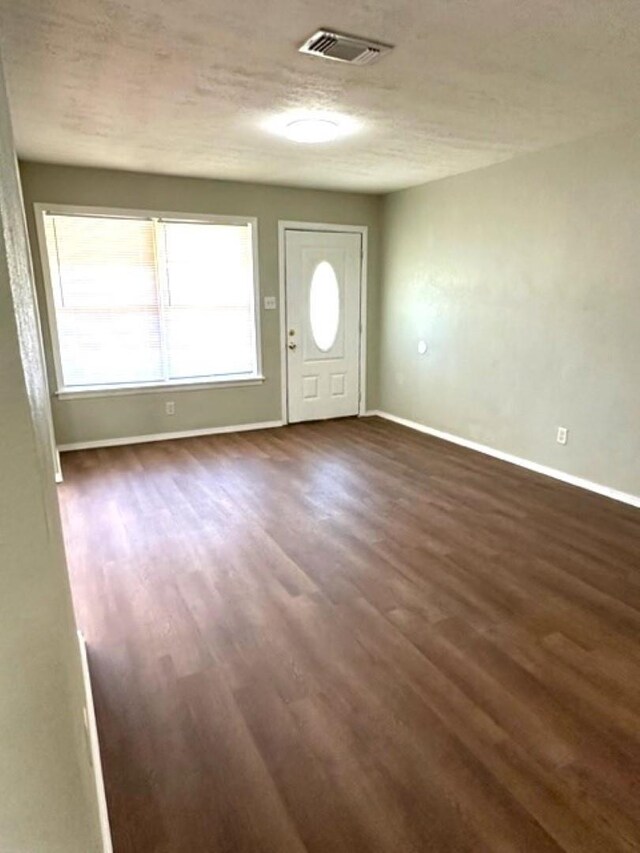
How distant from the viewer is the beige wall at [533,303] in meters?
3.61

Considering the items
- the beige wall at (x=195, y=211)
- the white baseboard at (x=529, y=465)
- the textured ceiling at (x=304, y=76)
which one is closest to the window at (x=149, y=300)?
the beige wall at (x=195, y=211)

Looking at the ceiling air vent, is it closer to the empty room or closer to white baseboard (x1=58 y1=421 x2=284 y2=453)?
the empty room

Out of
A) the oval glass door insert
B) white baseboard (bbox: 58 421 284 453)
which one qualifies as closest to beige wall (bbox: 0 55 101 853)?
white baseboard (bbox: 58 421 284 453)

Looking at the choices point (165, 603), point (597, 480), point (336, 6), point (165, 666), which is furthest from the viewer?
point (597, 480)

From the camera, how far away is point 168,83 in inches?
103

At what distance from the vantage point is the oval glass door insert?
5891 mm

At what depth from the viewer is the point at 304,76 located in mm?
2557

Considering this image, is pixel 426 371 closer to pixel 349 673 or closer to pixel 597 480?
pixel 597 480

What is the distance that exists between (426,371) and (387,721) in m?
4.27

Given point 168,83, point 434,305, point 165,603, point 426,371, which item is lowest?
point 165,603

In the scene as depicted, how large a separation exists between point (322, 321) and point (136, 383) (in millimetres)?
2195

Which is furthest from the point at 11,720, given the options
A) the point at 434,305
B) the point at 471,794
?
the point at 434,305

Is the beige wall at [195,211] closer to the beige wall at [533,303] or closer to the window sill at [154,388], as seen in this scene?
the window sill at [154,388]

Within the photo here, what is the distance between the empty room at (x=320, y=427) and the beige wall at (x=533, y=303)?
3 centimetres
